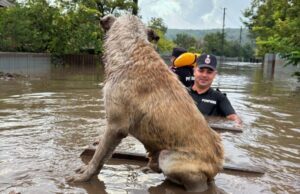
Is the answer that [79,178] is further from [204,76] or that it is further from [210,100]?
[210,100]

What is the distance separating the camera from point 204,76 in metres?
6.16

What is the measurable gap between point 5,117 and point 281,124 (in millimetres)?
5644

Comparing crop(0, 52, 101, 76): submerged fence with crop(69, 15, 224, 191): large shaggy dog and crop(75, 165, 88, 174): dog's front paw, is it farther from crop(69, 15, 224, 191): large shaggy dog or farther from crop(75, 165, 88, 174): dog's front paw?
crop(69, 15, 224, 191): large shaggy dog

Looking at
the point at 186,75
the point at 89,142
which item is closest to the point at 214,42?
the point at 186,75

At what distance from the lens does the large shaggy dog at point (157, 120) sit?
452 cm

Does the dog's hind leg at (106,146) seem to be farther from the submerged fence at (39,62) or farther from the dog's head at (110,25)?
the submerged fence at (39,62)

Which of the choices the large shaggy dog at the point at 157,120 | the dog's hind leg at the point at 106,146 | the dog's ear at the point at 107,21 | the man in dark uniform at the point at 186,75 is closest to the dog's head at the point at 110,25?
the dog's ear at the point at 107,21

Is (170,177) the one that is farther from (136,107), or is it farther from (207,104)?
(207,104)

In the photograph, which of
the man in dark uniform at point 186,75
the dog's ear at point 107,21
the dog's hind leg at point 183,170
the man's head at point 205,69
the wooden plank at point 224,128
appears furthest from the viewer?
the man in dark uniform at point 186,75

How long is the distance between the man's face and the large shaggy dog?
1351 mm

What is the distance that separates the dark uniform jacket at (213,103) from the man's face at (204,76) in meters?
0.19

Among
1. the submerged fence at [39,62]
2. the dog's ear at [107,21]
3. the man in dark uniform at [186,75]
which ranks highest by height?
the dog's ear at [107,21]

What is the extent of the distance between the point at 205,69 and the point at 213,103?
72cm

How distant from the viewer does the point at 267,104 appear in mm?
13156
